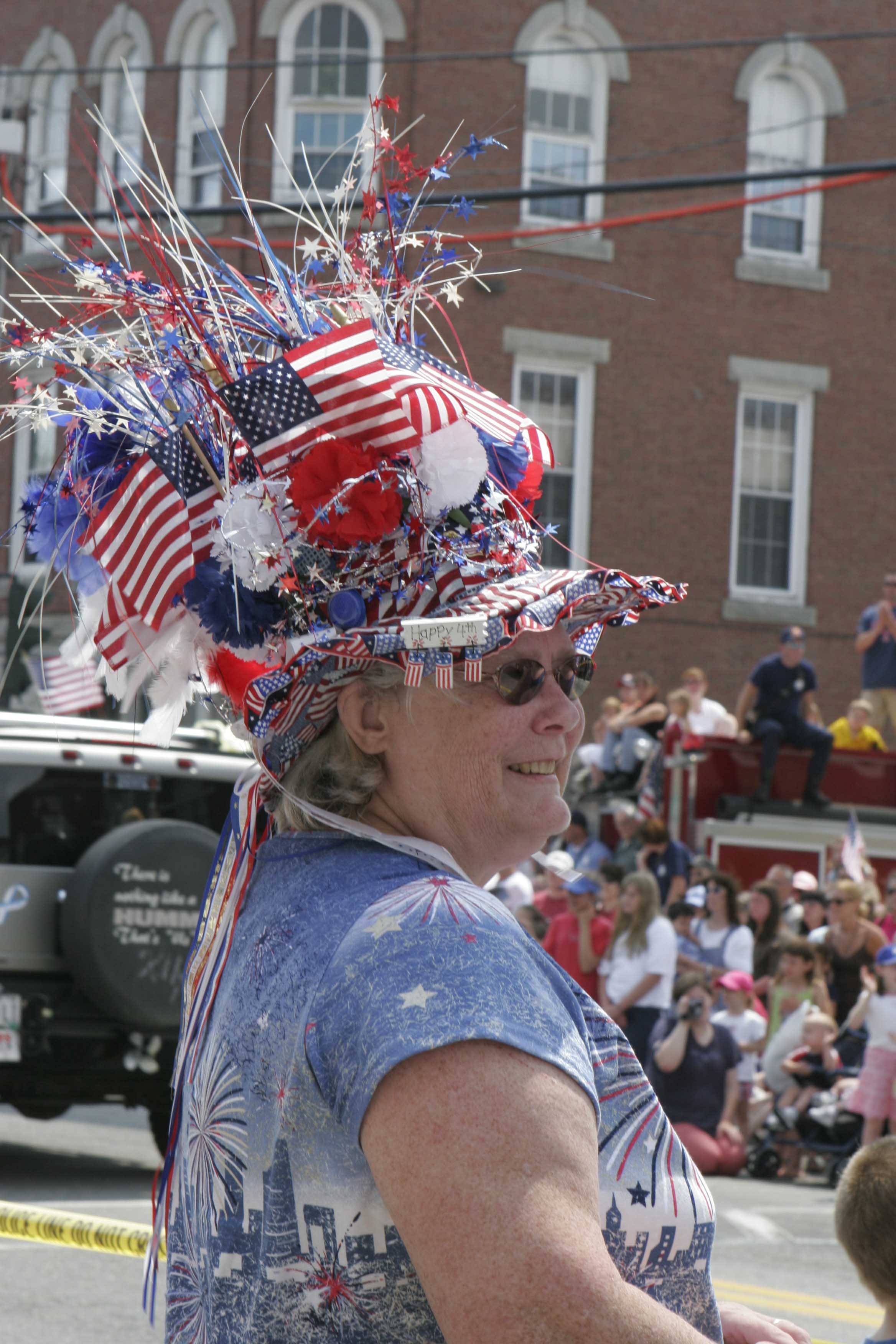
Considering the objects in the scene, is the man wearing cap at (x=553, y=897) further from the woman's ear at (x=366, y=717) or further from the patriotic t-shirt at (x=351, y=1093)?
the patriotic t-shirt at (x=351, y=1093)

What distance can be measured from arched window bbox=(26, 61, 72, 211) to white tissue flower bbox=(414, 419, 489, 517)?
19060 mm

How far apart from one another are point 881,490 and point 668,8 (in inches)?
260

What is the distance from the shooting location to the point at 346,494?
1964 millimetres

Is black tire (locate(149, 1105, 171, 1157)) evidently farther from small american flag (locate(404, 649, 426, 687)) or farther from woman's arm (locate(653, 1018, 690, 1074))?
small american flag (locate(404, 649, 426, 687))

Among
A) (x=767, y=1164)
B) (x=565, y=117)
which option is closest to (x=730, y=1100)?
(x=767, y=1164)

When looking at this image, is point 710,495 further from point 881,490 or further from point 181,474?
point 181,474

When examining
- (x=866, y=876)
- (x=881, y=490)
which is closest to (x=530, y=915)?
(x=866, y=876)

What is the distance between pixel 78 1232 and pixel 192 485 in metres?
2.64

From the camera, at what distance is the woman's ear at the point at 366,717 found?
1.98 m

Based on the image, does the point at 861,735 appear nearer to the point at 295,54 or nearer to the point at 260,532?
the point at 295,54

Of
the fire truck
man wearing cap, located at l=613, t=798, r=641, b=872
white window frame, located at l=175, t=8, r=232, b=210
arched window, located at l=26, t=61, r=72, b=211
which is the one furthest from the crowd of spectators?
arched window, located at l=26, t=61, r=72, b=211

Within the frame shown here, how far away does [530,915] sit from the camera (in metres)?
13.1

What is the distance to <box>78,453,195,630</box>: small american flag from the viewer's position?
7.15 ft

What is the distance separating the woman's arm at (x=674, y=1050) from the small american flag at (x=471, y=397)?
867cm
